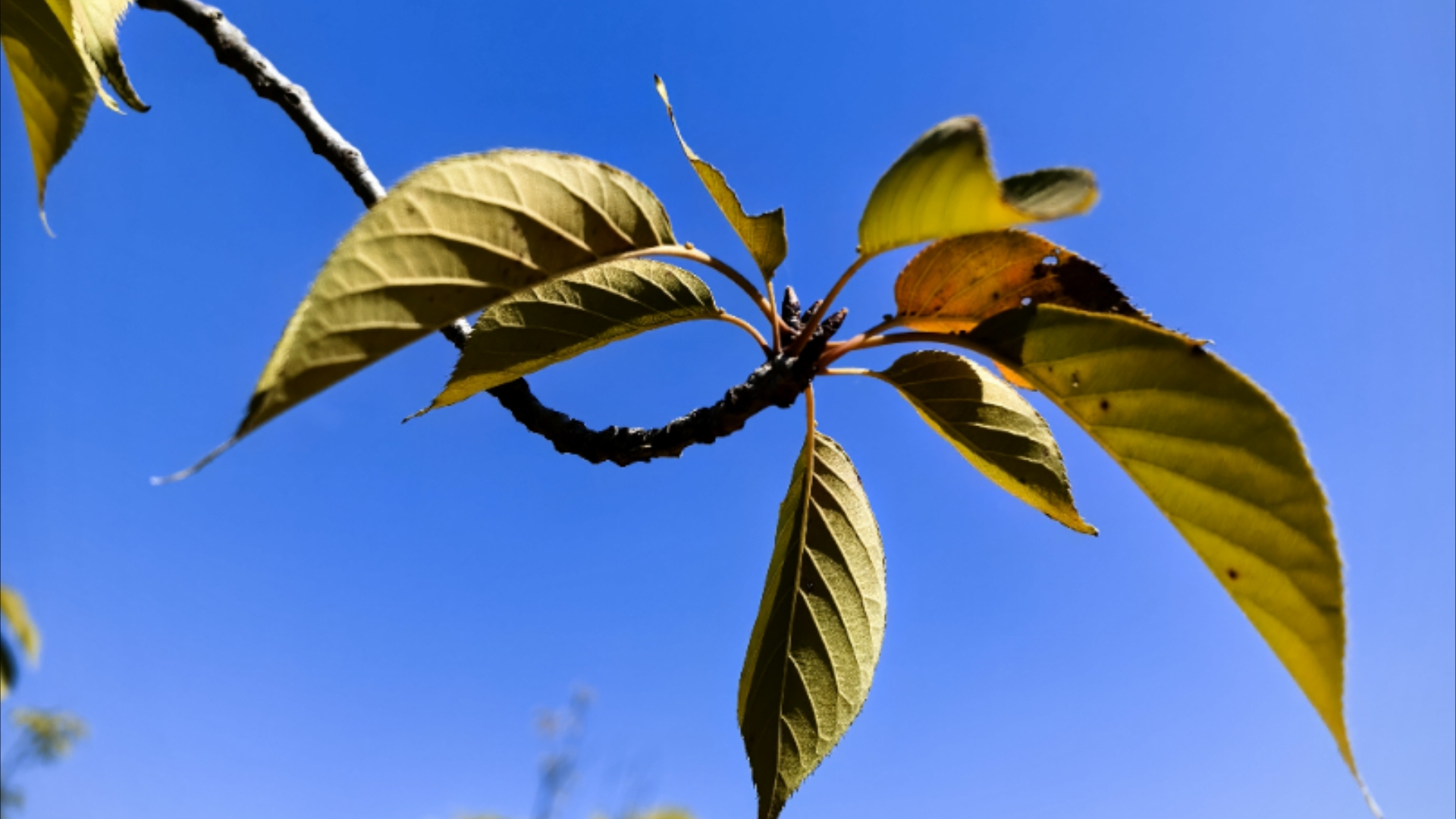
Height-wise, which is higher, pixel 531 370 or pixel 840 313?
pixel 840 313

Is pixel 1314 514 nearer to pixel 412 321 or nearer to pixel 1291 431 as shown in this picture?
pixel 1291 431

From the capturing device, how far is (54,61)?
1.49 meters

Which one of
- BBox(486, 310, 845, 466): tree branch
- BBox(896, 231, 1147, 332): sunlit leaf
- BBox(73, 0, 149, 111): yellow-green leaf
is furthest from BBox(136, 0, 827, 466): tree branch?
BBox(73, 0, 149, 111): yellow-green leaf

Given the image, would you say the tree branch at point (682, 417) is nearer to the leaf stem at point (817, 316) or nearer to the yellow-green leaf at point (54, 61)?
the leaf stem at point (817, 316)

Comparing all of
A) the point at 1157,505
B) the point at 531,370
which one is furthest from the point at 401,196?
the point at 1157,505

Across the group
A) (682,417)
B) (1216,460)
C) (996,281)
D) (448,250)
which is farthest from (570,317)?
(1216,460)

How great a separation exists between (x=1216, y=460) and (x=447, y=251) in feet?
3.58

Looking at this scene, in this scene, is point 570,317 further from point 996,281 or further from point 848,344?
point 996,281

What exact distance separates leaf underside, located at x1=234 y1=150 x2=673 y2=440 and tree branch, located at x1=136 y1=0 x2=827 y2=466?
15.5 inches

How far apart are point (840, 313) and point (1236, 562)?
839mm

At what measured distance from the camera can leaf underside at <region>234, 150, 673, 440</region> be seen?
97cm

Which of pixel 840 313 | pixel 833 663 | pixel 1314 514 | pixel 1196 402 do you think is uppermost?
pixel 840 313

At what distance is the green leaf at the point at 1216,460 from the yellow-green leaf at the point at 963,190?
26cm

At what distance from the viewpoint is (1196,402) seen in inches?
48.8
